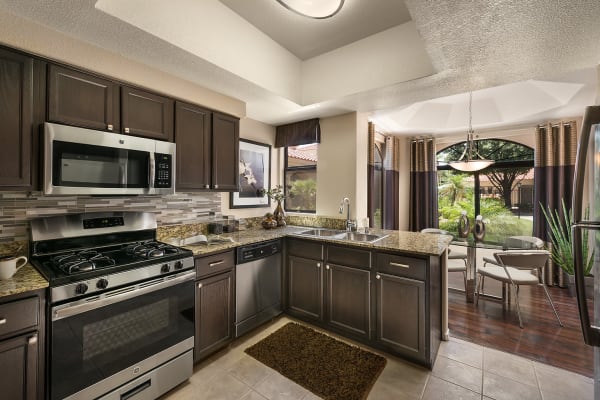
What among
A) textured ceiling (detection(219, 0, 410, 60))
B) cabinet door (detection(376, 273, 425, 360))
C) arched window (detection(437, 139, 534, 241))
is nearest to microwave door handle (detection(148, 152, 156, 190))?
textured ceiling (detection(219, 0, 410, 60))

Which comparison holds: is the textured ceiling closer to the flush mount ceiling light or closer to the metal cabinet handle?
the flush mount ceiling light

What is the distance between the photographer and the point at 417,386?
1.89 metres

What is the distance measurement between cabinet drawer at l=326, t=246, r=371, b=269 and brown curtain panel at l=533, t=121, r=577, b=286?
3.49 metres

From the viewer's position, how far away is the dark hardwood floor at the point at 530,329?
2201 mm

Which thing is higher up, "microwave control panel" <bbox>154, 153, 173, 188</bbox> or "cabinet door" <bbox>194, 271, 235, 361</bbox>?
"microwave control panel" <bbox>154, 153, 173, 188</bbox>

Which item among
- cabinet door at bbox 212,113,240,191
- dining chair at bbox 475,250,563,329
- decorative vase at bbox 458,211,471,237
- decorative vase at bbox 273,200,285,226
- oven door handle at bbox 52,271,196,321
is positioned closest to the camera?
oven door handle at bbox 52,271,196,321

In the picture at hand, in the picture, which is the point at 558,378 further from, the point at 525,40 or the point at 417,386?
the point at 525,40

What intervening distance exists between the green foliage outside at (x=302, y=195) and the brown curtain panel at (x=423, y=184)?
8.21 ft

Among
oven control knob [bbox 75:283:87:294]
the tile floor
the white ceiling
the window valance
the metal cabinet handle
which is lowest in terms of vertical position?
the tile floor

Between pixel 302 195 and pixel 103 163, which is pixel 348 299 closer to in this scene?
pixel 302 195

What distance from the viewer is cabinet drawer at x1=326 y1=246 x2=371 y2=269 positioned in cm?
236

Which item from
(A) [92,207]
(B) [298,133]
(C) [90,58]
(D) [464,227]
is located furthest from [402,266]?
(C) [90,58]

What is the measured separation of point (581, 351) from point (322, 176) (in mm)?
2960

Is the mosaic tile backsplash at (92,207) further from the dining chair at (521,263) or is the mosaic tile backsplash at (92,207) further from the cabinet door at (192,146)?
the dining chair at (521,263)
